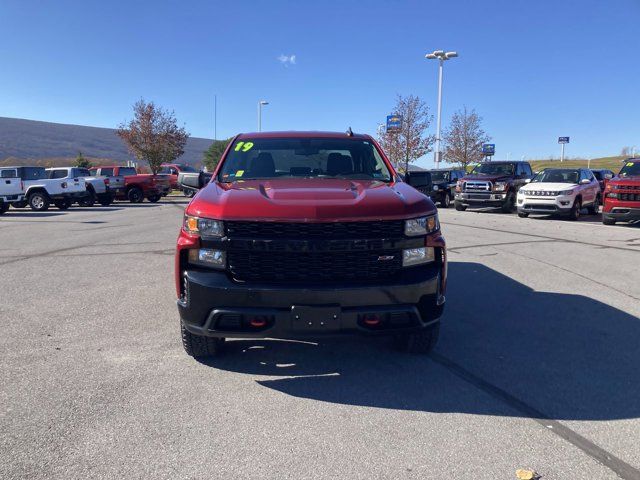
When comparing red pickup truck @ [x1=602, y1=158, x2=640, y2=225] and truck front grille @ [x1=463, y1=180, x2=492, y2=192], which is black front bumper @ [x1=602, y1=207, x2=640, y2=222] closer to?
red pickup truck @ [x1=602, y1=158, x2=640, y2=225]

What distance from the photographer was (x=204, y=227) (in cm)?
353

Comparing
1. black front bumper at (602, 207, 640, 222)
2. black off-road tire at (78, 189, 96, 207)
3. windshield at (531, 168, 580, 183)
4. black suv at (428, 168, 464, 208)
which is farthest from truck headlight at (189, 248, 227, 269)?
black off-road tire at (78, 189, 96, 207)

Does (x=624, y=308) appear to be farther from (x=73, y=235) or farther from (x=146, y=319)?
(x=73, y=235)

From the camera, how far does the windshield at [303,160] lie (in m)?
4.84

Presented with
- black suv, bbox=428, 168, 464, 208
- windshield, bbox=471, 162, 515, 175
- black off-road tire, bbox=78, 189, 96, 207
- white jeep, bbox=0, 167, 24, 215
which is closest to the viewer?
windshield, bbox=471, 162, 515, 175

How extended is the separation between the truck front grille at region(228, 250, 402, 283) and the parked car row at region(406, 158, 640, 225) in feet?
42.6

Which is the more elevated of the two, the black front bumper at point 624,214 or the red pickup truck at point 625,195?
the red pickup truck at point 625,195

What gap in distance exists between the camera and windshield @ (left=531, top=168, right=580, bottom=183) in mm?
17562

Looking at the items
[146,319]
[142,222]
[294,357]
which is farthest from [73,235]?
[294,357]

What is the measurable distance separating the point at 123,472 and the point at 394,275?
2.06 meters

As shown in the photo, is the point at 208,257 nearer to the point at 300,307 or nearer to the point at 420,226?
the point at 300,307

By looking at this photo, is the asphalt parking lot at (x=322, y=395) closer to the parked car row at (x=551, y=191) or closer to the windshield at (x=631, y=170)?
the parked car row at (x=551, y=191)

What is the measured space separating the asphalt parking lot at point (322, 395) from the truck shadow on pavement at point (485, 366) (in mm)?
16

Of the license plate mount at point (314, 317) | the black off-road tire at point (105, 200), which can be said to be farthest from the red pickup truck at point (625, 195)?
the black off-road tire at point (105, 200)
